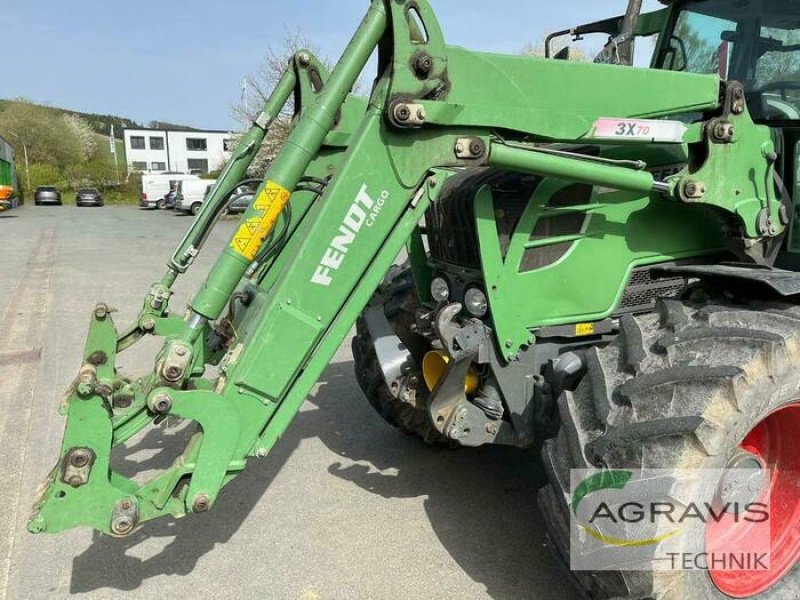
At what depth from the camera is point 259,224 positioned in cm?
262

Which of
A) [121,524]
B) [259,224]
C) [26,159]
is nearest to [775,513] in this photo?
[259,224]

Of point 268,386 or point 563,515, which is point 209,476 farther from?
point 563,515

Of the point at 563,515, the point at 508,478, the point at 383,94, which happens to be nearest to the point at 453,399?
the point at 563,515

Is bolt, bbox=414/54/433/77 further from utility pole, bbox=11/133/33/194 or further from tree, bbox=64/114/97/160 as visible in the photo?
tree, bbox=64/114/97/160

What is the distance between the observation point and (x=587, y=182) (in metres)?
2.68

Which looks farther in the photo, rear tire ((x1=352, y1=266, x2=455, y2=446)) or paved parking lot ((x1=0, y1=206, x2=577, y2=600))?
rear tire ((x1=352, y1=266, x2=455, y2=446))

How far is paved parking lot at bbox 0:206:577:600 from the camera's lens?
2932 mm

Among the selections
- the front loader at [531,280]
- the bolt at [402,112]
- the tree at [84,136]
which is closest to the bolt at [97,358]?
the front loader at [531,280]

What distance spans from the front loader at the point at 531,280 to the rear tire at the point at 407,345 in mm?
337

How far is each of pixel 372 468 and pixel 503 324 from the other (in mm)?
1578

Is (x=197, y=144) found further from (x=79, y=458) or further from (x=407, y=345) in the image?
(x=79, y=458)

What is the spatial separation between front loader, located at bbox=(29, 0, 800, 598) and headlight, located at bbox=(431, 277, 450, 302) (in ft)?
0.05

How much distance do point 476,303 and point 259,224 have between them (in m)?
1.05

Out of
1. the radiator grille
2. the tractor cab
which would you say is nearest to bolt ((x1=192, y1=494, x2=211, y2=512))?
the radiator grille
